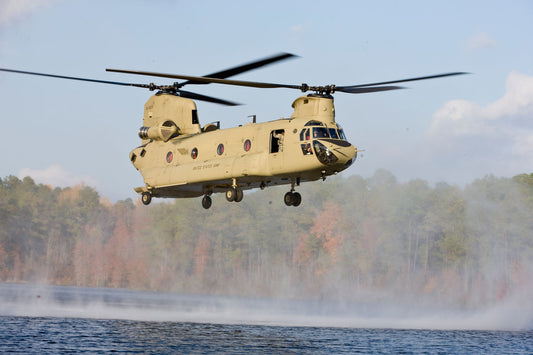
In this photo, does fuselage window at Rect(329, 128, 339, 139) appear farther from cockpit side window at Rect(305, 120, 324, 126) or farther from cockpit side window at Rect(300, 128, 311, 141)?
cockpit side window at Rect(300, 128, 311, 141)

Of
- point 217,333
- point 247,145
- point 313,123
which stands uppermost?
point 313,123

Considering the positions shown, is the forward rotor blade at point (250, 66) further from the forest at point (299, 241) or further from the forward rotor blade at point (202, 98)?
the forest at point (299, 241)

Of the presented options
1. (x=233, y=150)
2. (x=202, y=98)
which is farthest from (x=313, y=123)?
(x=202, y=98)

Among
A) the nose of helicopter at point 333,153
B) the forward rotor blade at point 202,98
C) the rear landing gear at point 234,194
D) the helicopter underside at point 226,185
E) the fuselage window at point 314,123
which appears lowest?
the rear landing gear at point 234,194

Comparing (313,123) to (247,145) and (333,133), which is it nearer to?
(333,133)

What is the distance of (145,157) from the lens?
150 feet

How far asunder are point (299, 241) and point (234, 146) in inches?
2926

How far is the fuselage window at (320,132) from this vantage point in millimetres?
37406

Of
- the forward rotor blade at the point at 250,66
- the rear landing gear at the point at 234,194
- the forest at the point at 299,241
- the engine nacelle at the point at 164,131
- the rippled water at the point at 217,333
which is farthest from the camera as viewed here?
the forest at the point at 299,241

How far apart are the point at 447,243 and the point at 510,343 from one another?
138 ft

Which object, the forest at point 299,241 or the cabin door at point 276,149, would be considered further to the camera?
the forest at point 299,241

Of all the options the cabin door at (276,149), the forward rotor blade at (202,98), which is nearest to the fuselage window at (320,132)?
the cabin door at (276,149)

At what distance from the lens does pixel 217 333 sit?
55094 millimetres

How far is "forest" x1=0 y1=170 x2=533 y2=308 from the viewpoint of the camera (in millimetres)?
98188
